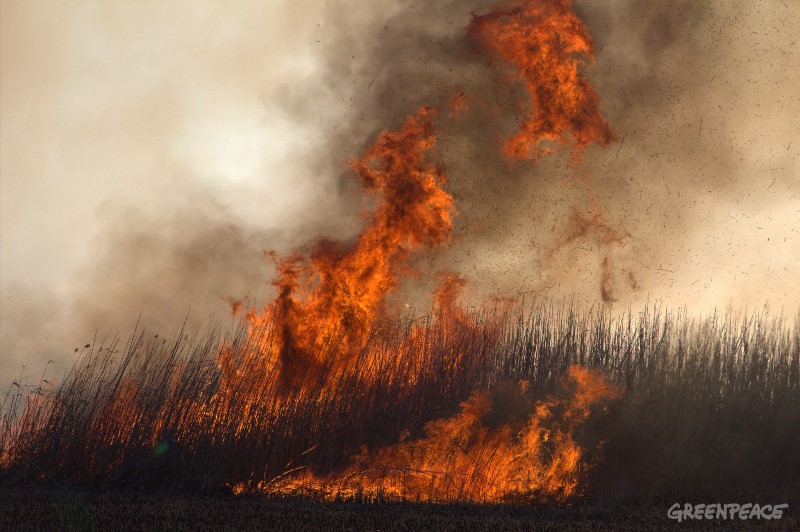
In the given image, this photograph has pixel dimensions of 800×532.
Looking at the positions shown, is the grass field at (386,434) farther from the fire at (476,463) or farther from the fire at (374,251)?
→ the fire at (374,251)

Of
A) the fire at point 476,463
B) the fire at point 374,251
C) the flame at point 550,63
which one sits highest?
the flame at point 550,63

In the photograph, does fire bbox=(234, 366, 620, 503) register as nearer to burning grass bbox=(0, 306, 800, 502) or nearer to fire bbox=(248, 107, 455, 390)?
burning grass bbox=(0, 306, 800, 502)

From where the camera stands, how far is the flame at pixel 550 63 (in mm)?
12203

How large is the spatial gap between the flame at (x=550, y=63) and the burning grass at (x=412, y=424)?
3115 mm

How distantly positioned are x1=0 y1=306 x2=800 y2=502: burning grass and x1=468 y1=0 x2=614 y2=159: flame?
10.2ft

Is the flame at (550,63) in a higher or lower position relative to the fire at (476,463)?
higher

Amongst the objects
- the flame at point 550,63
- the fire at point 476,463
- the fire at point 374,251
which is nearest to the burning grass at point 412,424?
the fire at point 476,463

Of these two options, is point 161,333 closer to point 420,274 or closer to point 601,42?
point 420,274

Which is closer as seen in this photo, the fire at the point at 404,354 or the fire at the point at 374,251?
the fire at the point at 404,354

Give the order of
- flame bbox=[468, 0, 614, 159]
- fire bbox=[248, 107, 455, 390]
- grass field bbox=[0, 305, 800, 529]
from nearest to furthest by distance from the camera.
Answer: grass field bbox=[0, 305, 800, 529]
fire bbox=[248, 107, 455, 390]
flame bbox=[468, 0, 614, 159]

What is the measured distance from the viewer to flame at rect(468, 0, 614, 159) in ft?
40.0

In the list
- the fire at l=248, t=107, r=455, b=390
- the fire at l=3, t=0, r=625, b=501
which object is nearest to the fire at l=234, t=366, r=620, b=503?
the fire at l=3, t=0, r=625, b=501

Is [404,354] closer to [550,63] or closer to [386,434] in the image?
[386,434]

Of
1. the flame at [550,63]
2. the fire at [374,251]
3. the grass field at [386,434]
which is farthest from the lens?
the flame at [550,63]
